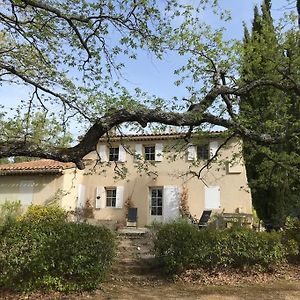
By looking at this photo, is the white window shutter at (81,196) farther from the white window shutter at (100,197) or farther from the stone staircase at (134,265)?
the stone staircase at (134,265)

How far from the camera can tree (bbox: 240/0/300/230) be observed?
9156 millimetres

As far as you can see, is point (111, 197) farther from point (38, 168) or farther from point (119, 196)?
point (38, 168)

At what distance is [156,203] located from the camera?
19.7m

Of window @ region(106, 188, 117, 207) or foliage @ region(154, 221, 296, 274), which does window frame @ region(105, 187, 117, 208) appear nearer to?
window @ region(106, 188, 117, 207)

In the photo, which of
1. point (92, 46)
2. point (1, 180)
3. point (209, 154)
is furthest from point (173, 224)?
point (1, 180)

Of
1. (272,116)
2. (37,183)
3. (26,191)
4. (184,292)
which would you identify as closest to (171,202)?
(37,183)

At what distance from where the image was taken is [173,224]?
897cm

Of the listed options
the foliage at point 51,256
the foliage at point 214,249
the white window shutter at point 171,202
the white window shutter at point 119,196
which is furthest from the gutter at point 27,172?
the foliage at point 214,249

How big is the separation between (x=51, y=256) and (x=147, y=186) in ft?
40.6

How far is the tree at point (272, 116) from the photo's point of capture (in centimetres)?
916

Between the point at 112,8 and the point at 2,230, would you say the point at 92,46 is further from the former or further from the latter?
the point at 2,230

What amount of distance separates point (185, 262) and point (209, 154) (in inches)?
444

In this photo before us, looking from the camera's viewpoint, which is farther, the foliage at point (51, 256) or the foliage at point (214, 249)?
the foliage at point (214, 249)

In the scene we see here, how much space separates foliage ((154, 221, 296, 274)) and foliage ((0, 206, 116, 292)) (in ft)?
5.19
